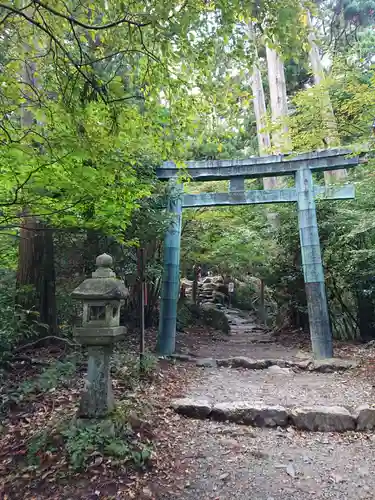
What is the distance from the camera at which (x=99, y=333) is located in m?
3.22

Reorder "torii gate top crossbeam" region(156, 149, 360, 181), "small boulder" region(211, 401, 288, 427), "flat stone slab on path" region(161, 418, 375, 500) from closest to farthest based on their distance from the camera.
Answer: "flat stone slab on path" region(161, 418, 375, 500) → "small boulder" region(211, 401, 288, 427) → "torii gate top crossbeam" region(156, 149, 360, 181)

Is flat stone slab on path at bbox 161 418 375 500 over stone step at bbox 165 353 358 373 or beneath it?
beneath

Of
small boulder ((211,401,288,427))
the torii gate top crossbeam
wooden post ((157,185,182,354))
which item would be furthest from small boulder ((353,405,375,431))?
the torii gate top crossbeam

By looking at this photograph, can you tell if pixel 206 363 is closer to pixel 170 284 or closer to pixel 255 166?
pixel 170 284

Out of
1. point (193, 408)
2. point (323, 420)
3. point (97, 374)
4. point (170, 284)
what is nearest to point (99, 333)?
point (97, 374)

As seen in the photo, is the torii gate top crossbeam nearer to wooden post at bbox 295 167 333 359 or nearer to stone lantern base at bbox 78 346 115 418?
wooden post at bbox 295 167 333 359

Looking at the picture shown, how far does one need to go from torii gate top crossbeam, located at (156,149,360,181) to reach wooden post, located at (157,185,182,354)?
50 cm

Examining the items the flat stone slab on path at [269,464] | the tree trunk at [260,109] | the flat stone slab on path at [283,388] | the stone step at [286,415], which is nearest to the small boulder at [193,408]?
the stone step at [286,415]

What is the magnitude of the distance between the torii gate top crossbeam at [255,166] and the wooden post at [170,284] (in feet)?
1.64

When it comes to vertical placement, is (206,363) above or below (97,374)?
below

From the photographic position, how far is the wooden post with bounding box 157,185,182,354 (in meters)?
6.91

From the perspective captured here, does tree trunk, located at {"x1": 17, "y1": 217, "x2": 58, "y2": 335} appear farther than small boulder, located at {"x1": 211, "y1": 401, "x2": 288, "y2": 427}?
Yes

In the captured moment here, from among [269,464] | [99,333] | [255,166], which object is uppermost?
[255,166]

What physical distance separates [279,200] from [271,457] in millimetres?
5275
